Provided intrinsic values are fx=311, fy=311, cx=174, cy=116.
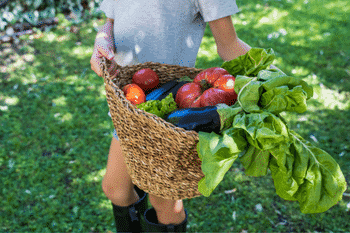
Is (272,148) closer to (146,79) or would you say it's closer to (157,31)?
(146,79)

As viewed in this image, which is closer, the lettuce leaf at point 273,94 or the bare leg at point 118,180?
the lettuce leaf at point 273,94

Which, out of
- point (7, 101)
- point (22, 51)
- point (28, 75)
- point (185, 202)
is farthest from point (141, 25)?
point (22, 51)

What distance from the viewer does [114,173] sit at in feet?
6.51

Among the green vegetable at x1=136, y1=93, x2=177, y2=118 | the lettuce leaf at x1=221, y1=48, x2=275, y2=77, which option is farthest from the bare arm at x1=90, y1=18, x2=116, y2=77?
the lettuce leaf at x1=221, y1=48, x2=275, y2=77

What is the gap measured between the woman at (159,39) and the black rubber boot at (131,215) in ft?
0.30

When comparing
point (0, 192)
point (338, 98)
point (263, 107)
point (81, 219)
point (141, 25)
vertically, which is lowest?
point (338, 98)

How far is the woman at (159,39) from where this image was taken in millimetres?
1635

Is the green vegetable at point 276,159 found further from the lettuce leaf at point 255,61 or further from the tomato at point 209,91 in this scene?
the lettuce leaf at point 255,61

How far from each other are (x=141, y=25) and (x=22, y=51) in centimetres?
397

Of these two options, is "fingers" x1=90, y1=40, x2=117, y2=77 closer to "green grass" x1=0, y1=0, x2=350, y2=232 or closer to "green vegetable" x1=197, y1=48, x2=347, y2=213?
"green vegetable" x1=197, y1=48, x2=347, y2=213

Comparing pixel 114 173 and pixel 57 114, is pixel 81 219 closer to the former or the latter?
pixel 114 173

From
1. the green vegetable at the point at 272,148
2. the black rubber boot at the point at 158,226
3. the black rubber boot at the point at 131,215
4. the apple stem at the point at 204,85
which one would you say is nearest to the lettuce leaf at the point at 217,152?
the green vegetable at the point at 272,148

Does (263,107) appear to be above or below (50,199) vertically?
above

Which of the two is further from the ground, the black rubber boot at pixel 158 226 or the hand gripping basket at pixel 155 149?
the hand gripping basket at pixel 155 149
